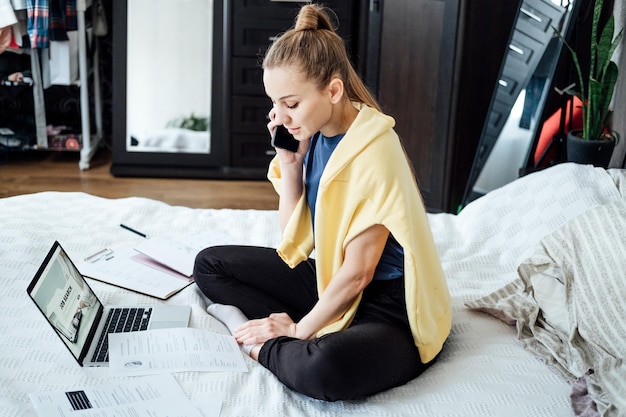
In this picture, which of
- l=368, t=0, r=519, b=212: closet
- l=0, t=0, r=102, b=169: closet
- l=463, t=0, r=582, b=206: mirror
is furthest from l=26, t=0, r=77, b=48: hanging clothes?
l=463, t=0, r=582, b=206: mirror

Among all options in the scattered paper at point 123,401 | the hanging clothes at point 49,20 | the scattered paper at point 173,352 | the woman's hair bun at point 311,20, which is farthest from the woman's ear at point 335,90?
the hanging clothes at point 49,20

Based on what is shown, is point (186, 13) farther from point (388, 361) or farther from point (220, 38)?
point (388, 361)

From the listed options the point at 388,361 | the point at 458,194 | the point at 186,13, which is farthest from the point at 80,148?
the point at 388,361

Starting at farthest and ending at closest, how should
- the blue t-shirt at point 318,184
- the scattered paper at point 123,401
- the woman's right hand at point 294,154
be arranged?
the woman's right hand at point 294,154
the blue t-shirt at point 318,184
the scattered paper at point 123,401

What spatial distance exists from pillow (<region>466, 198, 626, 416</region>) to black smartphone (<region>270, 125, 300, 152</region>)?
0.55m

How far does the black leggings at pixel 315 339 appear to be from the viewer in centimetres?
158

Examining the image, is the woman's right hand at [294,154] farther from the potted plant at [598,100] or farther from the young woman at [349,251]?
the potted plant at [598,100]

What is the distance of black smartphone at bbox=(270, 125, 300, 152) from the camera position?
1.87 metres

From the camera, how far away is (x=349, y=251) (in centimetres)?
171

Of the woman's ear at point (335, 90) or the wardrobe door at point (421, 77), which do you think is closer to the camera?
the woman's ear at point (335, 90)

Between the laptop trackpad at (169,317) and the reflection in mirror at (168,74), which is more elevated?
the reflection in mirror at (168,74)

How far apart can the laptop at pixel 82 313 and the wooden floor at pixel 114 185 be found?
1.79m

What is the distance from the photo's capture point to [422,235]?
1.73 metres

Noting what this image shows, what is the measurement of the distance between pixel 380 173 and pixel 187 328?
0.51 m
